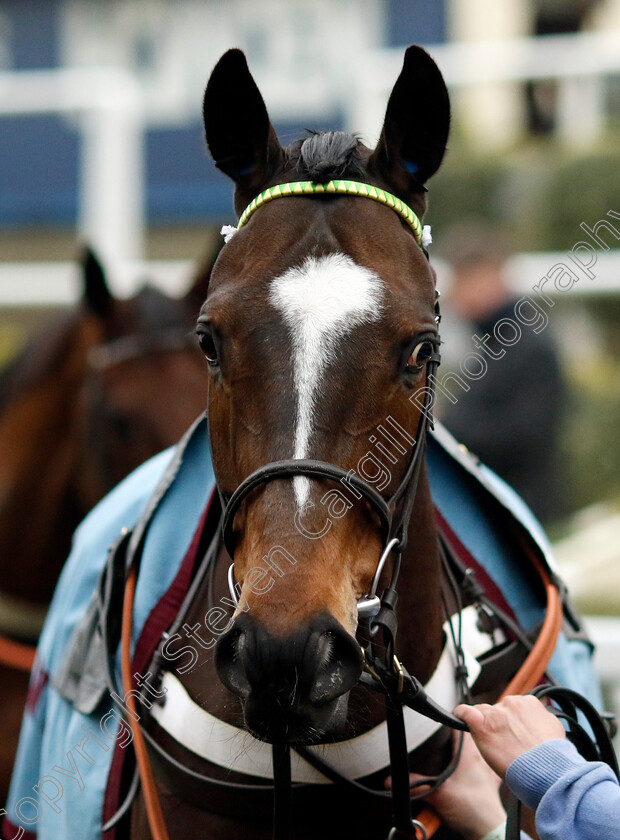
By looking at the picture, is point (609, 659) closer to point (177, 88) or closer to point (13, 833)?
point (13, 833)

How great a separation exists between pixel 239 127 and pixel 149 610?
1.01 m

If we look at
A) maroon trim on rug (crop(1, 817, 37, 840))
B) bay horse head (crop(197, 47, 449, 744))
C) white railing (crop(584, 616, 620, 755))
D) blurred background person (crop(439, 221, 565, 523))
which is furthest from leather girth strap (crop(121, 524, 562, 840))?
blurred background person (crop(439, 221, 565, 523))

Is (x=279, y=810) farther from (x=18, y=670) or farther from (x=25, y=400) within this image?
(x=25, y=400)

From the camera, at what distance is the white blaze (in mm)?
1507

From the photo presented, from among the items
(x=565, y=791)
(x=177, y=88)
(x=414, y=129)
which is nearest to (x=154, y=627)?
(x=565, y=791)

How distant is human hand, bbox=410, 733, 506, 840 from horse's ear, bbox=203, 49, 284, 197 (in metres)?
1.15

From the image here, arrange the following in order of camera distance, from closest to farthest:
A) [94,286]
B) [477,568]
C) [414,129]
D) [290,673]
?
[290,673] → [414,129] → [477,568] → [94,286]

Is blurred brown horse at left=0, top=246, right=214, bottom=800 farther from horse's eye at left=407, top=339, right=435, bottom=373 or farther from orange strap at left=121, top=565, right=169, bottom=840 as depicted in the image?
horse's eye at left=407, top=339, right=435, bottom=373

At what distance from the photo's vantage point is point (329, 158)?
1726 millimetres

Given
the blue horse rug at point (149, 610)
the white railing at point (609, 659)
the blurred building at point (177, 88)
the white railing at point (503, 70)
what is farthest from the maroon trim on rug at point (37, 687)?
the white railing at point (503, 70)

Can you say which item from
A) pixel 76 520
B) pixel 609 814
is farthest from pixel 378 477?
pixel 76 520

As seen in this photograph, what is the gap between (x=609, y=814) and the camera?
4.66 ft

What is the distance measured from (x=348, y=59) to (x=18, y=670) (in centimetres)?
899

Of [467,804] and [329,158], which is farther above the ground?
[329,158]
